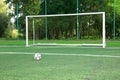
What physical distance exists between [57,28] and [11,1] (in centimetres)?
765

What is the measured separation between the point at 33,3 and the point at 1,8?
7.41 metres

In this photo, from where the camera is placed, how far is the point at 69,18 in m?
30.3

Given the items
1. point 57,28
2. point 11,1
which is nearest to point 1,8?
point 11,1

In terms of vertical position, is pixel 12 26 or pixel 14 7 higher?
pixel 14 7

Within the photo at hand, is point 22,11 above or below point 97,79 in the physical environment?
above

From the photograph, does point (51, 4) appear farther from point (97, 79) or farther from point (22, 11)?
point (97, 79)

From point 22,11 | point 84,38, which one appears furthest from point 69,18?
point 22,11

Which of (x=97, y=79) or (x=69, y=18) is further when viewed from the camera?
(x=69, y=18)

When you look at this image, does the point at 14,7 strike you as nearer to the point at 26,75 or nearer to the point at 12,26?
the point at 12,26

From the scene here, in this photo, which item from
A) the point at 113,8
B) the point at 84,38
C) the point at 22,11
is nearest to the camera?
the point at 84,38

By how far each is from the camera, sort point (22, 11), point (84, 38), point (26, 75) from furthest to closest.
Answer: point (22, 11) < point (84, 38) < point (26, 75)

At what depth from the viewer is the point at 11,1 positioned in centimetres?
3506

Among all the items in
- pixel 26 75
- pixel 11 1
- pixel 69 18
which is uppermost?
pixel 11 1

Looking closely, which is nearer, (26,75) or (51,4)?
(26,75)
